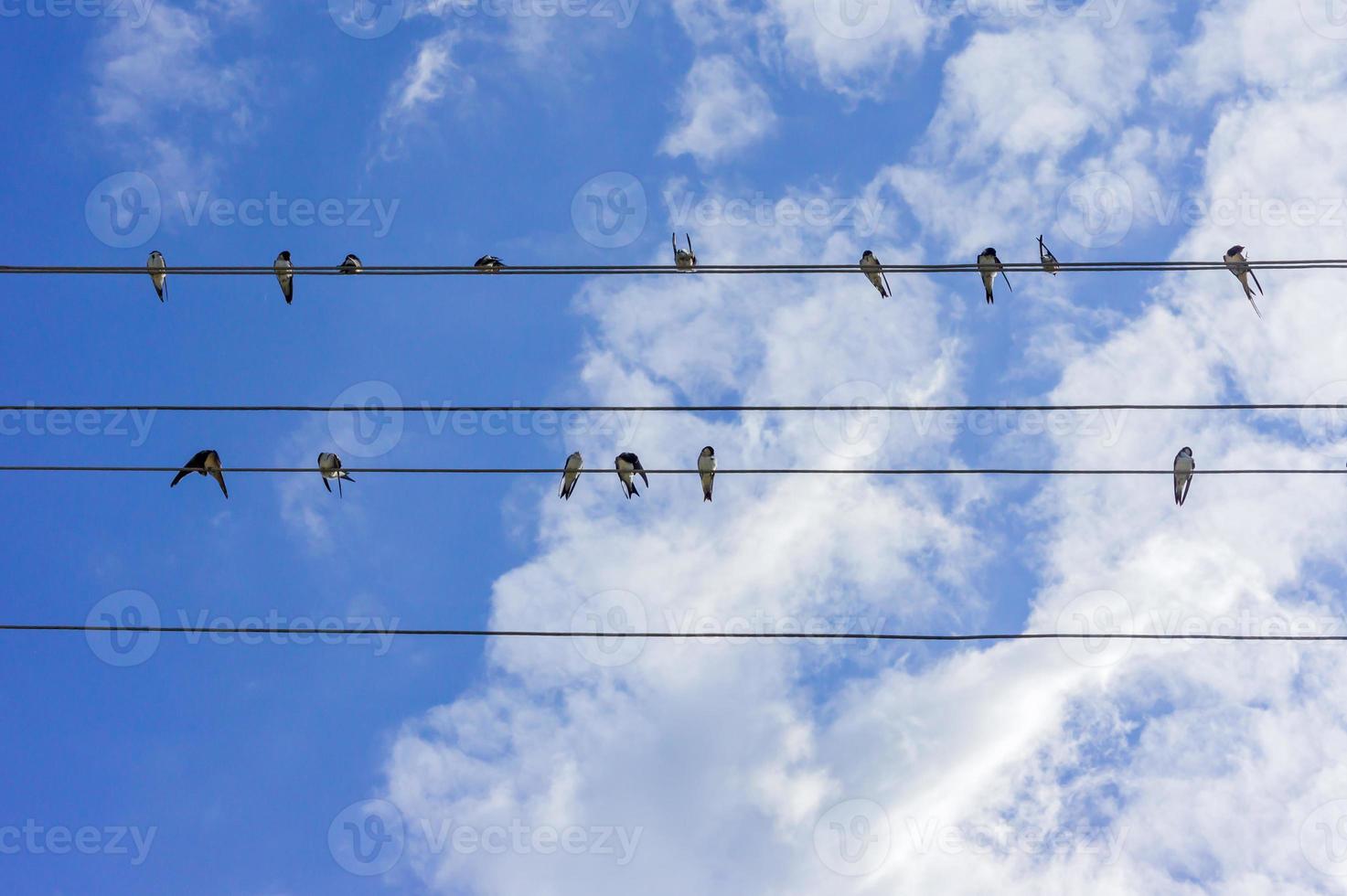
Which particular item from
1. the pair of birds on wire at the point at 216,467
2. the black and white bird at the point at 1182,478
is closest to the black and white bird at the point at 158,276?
the pair of birds on wire at the point at 216,467

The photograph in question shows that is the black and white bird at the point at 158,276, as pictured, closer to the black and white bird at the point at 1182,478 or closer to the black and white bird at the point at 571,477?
the black and white bird at the point at 571,477

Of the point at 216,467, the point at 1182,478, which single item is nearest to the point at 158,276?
the point at 216,467

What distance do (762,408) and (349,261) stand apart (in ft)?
25.9

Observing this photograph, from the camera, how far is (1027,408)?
805 centimetres

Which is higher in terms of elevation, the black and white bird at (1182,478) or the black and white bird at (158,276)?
the black and white bird at (158,276)

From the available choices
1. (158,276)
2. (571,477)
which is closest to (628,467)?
(571,477)

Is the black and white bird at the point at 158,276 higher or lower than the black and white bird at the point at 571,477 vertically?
higher

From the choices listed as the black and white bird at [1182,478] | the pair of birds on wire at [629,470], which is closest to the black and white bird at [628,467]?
the pair of birds on wire at [629,470]

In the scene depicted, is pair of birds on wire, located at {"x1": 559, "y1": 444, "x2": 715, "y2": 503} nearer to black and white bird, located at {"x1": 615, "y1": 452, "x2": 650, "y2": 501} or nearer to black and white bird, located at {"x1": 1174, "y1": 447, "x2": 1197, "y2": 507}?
black and white bird, located at {"x1": 615, "y1": 452, "x2": 650, "y2": 501}

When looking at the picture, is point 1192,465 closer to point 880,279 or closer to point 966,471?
point 880,279

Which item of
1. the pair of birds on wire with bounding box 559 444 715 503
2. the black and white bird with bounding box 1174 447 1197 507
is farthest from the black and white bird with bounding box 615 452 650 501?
the black and white bird with bounding box 1174 447 1197 507

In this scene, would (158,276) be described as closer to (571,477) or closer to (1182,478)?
(571,477)

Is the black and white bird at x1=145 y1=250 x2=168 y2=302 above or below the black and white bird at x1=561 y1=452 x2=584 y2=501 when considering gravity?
above

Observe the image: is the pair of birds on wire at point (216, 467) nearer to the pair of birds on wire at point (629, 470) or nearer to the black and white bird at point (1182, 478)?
the pair of birds on wire at point (629, 470)
